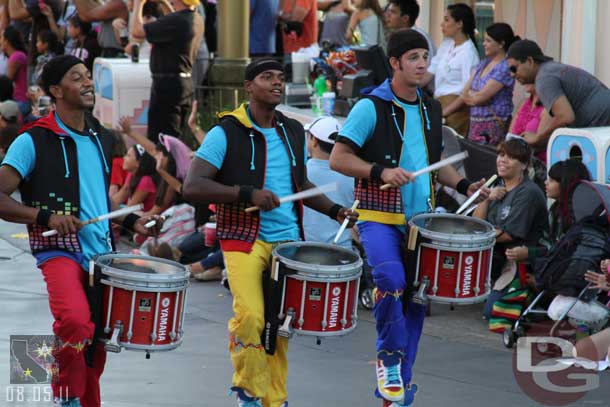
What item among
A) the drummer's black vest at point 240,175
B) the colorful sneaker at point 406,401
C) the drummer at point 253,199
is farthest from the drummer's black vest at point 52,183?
the colorful sneaker at point 406,401

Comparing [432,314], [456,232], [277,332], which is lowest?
[432,314]

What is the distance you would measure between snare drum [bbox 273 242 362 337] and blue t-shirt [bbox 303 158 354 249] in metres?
2.89

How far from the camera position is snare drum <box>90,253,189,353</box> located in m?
5.70

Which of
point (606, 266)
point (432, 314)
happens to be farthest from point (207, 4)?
point (606, 266)

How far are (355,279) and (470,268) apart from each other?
2.02 ft

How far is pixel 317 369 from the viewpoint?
7691 millimetres

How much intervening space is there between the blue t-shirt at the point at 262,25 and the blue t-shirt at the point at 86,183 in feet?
27.5

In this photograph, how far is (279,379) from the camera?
20.3 ft

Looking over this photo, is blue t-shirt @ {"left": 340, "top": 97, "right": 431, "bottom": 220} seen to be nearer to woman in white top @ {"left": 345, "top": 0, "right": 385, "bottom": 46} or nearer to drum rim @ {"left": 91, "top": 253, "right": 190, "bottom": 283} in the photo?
drum rim @ {"left": 91, "top": 253, "right": 190, "bottom": 283}

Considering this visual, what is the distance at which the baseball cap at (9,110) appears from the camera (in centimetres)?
1614

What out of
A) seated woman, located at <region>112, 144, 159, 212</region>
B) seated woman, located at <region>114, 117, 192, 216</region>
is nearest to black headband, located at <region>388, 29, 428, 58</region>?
seated woman, located at <region>114, 117, 192, 216</region>

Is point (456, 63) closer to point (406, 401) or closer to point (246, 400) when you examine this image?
point (406, 401)

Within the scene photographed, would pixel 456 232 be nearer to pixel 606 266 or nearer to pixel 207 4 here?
pixel 606 266

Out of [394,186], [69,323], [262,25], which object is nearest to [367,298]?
[394,186]
